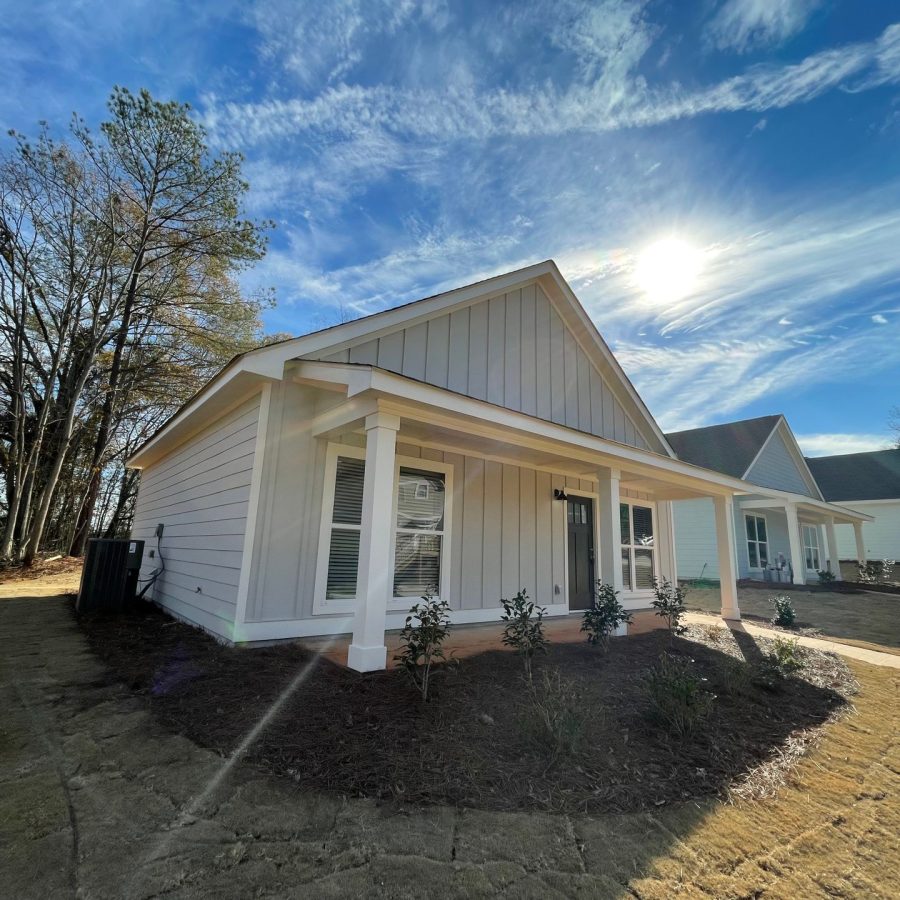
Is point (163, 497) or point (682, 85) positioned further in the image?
point (163, 497)

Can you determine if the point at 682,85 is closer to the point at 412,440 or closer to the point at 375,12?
the point at 375,12

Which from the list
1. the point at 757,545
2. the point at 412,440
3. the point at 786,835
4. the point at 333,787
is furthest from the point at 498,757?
the point at 757,545

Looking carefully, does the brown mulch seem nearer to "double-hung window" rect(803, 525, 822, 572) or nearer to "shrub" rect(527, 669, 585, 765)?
"shrub" rect(527, 669, 585, 765)

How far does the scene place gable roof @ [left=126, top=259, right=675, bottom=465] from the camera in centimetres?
504

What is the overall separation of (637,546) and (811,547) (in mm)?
15546

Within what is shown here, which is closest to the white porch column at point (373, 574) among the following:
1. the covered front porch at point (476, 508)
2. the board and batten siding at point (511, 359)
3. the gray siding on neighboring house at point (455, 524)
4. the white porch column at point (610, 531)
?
the covered front porch at point (476, 508)

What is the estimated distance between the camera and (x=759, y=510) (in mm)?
16844

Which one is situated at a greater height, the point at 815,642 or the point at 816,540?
the point at 816,540

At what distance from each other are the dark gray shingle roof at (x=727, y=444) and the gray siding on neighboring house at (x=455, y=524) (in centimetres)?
852

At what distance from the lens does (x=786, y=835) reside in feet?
7.70

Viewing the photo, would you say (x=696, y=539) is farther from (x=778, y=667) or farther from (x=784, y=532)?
(x=778, y=667)

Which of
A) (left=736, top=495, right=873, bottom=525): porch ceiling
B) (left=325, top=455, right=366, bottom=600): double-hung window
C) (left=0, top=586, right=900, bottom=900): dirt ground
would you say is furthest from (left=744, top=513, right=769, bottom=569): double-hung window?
(left=325, top=455, right=366, bottom=600): double-hung window

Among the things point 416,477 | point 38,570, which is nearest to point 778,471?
point 416,477

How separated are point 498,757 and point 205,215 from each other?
14804 mm
